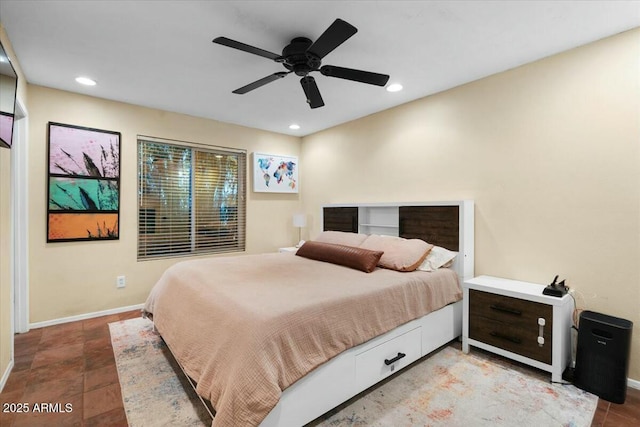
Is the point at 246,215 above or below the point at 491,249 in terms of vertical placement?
above

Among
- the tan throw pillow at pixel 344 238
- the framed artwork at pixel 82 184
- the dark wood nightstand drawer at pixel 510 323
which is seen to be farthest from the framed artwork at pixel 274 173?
the dark wood nightstand drawer at pixel 510 323

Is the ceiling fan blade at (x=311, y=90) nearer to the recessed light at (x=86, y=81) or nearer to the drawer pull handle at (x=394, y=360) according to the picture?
the drawer pull handle at (x=394, y=360)

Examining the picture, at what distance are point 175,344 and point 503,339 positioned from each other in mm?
2541

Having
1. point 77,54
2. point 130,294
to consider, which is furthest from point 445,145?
point 130,294

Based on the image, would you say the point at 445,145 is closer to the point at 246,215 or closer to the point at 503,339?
the point at 503,339

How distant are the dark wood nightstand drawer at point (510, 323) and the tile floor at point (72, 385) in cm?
46

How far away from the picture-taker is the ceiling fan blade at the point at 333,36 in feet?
5.42

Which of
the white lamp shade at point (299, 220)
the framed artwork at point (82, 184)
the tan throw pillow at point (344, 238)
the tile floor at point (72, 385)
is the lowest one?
the tile floor at point (72, 385)

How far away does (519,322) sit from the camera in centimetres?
234

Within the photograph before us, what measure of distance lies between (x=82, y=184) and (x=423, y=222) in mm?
3825

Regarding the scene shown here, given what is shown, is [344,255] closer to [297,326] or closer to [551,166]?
[297,326]

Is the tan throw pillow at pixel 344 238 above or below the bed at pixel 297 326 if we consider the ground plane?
above

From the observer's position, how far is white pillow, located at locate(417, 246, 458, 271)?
2826 mm

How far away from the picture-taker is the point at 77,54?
8.18 ft
